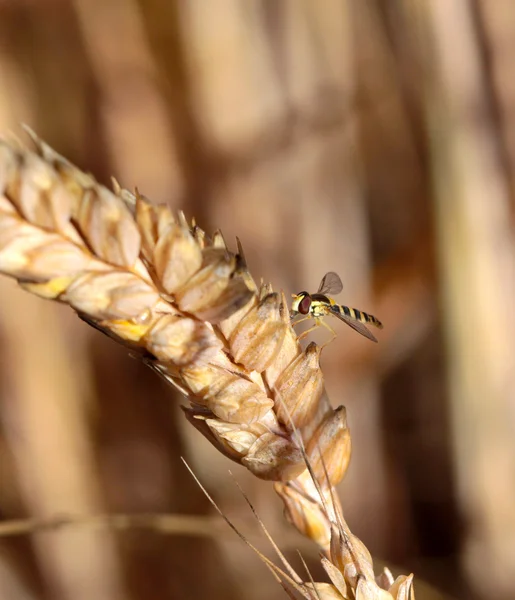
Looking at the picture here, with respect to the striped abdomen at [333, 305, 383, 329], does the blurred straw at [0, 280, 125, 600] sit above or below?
below

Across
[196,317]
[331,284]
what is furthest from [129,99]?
[196,317]

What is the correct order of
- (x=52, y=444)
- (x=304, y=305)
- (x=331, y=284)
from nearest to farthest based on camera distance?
(x=304, y=305), (x=331, y=284), (x=52, y=444)

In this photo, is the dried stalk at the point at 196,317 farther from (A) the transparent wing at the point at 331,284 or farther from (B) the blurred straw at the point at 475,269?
(B) the blurred straw at the point at 475,269

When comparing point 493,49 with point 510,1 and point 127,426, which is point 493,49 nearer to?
point 510,1

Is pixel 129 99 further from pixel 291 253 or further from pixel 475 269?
pixel 475 269

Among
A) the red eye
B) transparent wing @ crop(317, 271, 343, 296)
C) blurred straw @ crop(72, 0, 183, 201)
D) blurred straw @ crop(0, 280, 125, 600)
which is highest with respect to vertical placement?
blurred straw @ crop(72, 0, 183, 201)

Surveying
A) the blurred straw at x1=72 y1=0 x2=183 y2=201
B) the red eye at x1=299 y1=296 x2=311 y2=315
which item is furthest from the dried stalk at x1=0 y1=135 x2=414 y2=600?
the blurred straw at x1=72 y1=0 x2=183 y2=201

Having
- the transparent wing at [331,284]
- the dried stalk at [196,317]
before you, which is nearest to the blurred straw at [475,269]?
the transparent wing at [331,284]

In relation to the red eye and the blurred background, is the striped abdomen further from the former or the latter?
the blurred background
